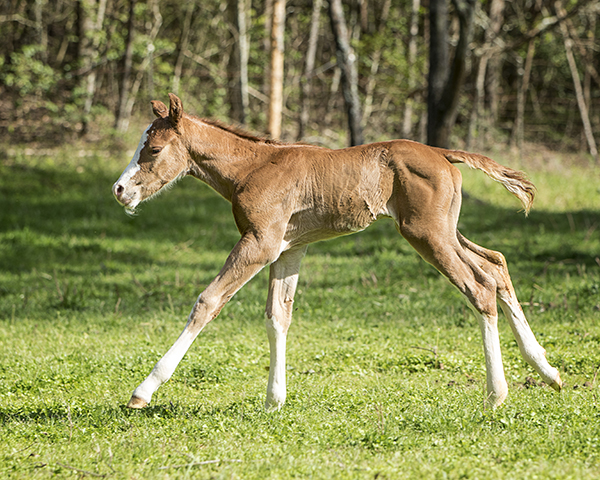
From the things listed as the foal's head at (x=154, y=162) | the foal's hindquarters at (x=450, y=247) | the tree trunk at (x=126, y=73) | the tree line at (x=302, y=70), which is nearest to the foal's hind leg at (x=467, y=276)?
the foal's hindquarters at (x=450, y=247)

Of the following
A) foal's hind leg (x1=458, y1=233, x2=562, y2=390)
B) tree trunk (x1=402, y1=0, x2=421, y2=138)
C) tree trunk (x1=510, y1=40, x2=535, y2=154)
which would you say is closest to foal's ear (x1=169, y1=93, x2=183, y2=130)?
foal's hind leg (x1=458, y1=233, x2=562, y2=390)

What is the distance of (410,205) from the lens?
438cm

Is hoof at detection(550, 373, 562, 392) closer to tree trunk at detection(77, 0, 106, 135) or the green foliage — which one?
tree trunk at detection(77, 0, 106, 135)

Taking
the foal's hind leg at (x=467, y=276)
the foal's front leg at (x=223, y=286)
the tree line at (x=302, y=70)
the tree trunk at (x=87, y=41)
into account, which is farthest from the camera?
the tree trunk at (x=87, y=41)

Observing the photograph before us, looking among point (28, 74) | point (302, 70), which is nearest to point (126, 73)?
point (28, 74)

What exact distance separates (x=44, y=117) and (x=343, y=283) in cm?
1527

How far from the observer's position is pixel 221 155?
4.64 m

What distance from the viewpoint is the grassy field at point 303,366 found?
386 cm

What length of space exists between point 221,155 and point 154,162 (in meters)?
0.47

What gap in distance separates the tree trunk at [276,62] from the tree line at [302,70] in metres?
0.04

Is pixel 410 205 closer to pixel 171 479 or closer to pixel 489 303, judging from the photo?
pixel 489 303

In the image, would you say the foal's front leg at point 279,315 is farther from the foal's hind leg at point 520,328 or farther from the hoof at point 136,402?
the foal's hind leg at point 520,328

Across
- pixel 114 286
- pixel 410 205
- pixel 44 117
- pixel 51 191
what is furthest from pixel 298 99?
pixel 410 205

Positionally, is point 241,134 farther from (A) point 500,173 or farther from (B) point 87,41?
(B) point 87,41
